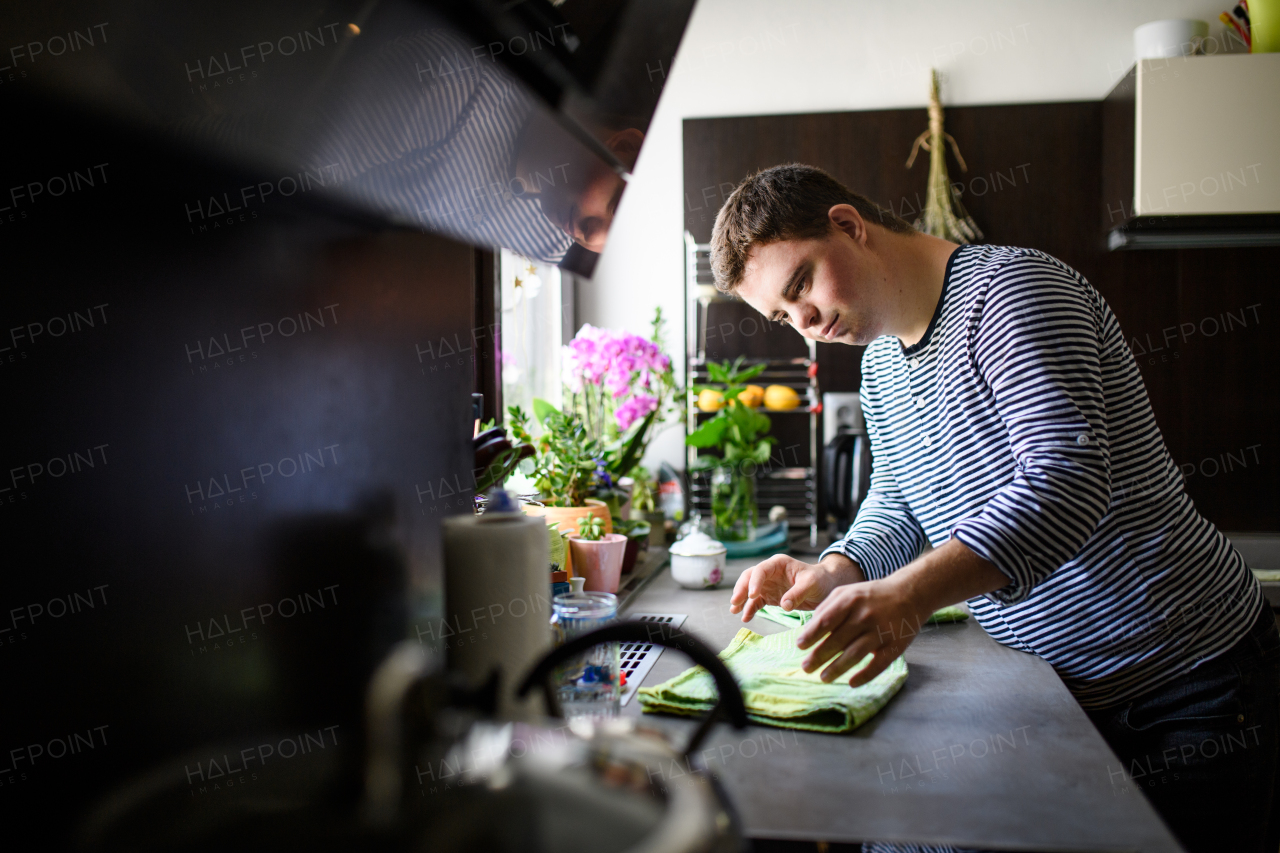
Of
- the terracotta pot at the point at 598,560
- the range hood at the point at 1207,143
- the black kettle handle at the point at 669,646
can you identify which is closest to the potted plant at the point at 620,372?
the terracotta pot at the point at 598,560

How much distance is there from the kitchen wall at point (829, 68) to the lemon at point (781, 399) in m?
0.53

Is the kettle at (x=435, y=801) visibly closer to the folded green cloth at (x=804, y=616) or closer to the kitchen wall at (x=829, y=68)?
the folded green cloth at (x=804, y=616)

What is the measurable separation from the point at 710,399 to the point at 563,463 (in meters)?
0.84

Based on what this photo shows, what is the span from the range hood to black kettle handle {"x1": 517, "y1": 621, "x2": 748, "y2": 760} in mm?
2621

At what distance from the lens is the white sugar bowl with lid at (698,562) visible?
1.62m

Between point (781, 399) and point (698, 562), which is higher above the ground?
point (781, 399)

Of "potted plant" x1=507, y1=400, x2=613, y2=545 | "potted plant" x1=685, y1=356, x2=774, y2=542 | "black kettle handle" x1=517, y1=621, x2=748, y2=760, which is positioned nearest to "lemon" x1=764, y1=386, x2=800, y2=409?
"potted plant" x1=685, y1=356, x2=774, y2=542

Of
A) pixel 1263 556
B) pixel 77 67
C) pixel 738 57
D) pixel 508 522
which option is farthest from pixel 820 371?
pixel 77 67

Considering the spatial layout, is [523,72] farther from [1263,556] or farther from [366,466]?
[1263,556]

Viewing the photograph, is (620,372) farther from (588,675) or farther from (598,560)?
(588,675)

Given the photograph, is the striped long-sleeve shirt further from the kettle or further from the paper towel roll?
the kettle

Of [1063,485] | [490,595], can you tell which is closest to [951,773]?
[1063,485]

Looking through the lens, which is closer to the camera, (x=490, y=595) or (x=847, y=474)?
(x=490, y=595)

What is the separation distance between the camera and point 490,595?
0.74 m
